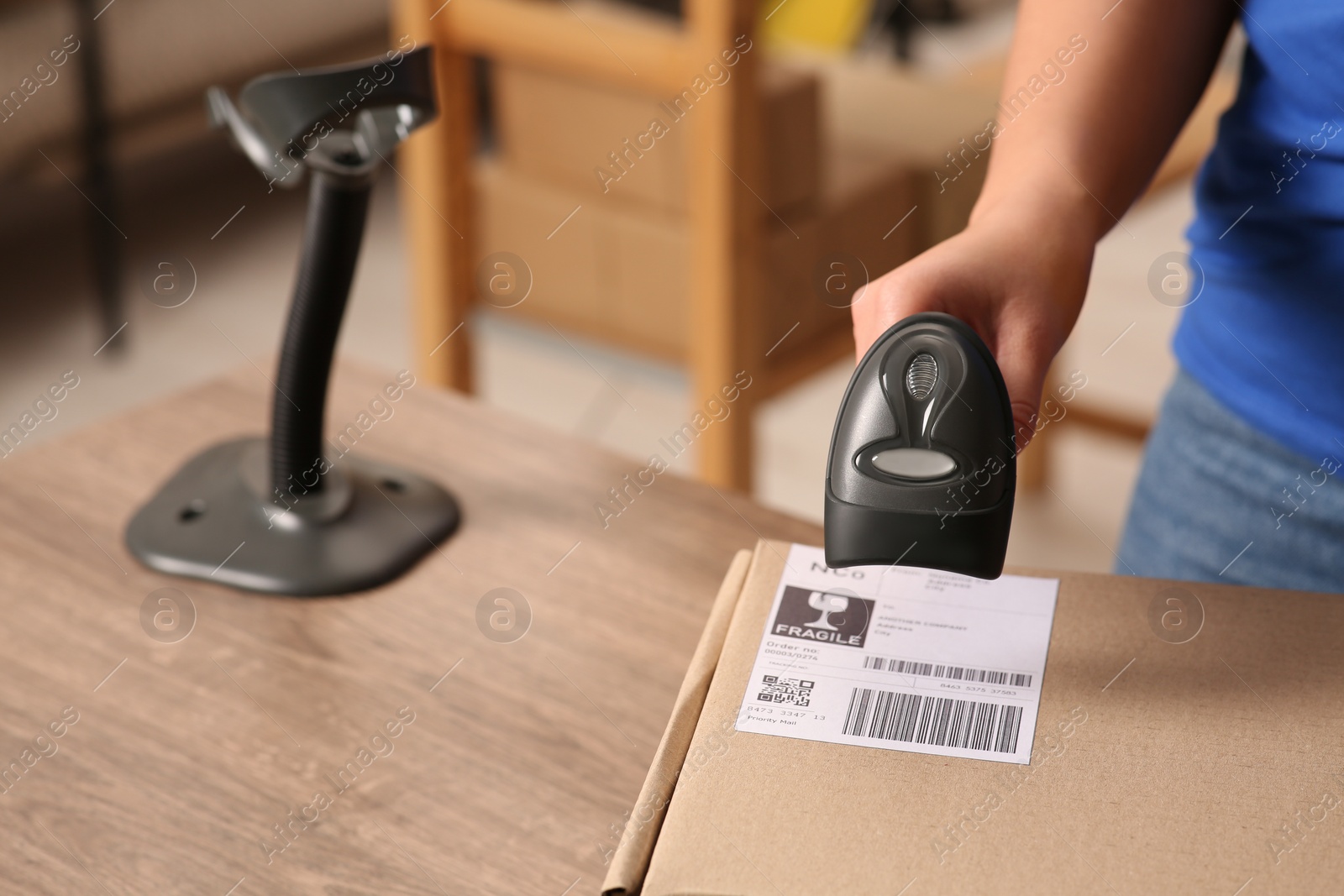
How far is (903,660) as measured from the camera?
54cm

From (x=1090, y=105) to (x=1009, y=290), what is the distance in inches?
6.1

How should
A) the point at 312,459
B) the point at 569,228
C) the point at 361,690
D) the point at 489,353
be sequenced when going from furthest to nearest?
1. the point at 489,353
2. the point at 569,228
3. the point at 312,459
4. the point at 361,690

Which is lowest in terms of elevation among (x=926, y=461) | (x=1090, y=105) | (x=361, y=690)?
(x=361, y=690)

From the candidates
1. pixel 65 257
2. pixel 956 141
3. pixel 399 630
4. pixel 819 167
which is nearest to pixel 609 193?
pixel 819 167

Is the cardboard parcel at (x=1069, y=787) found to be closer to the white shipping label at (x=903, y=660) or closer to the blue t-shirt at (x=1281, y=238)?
the white shipping label at (x=903, y=660)

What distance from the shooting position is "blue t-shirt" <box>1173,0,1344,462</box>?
2.27 ft

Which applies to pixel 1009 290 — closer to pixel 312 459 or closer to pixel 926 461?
pixel 926 461

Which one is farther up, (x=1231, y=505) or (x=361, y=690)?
(x=1231, y=505)

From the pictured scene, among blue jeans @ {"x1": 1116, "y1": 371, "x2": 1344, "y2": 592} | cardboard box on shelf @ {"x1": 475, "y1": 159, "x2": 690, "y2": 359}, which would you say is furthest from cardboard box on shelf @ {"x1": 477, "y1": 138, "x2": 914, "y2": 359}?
blue jeans @ {"x1": 1116, "y1": 371, "x2": 1344, "y2": 592}

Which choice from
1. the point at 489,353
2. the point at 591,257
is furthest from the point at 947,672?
the point at 489,353

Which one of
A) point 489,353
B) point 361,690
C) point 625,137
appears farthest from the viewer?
point 489,353

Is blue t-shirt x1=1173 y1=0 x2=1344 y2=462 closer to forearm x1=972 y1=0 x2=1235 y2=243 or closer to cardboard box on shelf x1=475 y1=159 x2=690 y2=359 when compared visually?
forearm x1=972 y1=0 x2=1235 y2=243

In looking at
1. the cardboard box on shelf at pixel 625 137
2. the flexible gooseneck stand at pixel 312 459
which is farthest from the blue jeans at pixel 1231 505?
the cardboard box on shelf at pixel 625 137

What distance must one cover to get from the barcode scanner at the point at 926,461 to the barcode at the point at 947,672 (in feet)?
0.21
